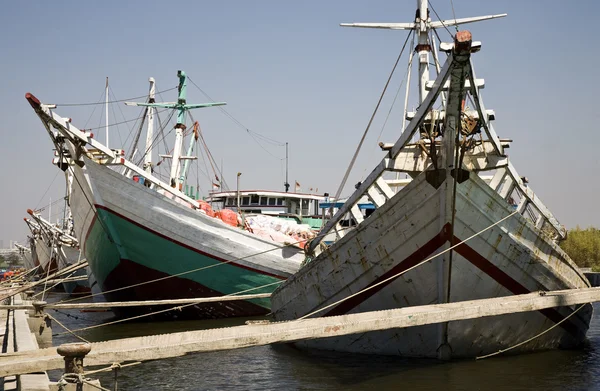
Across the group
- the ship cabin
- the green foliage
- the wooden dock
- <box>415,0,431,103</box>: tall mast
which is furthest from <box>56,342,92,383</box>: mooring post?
the green foliage

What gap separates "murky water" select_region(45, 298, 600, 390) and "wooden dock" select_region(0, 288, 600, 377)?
4.19ft

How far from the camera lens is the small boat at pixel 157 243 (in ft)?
55.0

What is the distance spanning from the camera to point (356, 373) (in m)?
9.79

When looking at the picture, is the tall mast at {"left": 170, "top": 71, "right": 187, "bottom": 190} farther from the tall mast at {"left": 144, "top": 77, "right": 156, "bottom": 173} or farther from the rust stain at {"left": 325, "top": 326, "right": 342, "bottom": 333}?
the rust stain at {"left": 325, "top": 326, "right": 342, "bottom": 333}

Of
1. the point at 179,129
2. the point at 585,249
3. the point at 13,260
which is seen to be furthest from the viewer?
the point at 13,260

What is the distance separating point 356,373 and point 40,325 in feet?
20.5

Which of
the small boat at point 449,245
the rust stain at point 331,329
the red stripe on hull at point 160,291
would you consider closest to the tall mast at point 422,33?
the small boat at point 449,245

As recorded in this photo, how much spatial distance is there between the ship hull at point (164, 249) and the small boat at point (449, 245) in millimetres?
6184

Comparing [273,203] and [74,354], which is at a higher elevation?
[273,203]

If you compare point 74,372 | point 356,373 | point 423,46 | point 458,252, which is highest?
point 423,46

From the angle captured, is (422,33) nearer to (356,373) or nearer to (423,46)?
(423,46)

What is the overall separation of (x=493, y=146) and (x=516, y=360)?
374cm

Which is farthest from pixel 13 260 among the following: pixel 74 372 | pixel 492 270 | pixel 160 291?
pixel 74 372

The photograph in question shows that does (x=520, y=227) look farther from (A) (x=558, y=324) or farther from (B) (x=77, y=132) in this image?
(B) (x=77, y=132)
